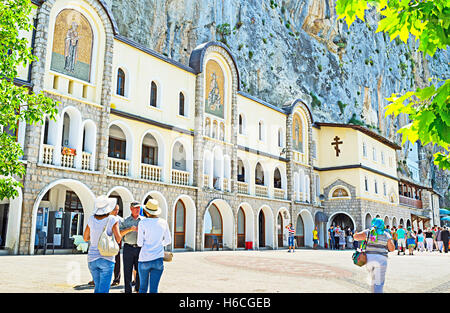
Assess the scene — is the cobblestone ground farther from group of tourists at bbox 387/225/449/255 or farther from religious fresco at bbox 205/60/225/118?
religious fresco at bbox 205/60/225/118

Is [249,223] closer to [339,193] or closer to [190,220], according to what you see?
[190,220]

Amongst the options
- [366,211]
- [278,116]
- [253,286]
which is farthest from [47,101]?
[366,211]

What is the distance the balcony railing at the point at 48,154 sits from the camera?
649 inches

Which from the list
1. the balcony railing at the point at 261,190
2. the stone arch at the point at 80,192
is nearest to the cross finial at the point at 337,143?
the balcony railing at the point at 261,190

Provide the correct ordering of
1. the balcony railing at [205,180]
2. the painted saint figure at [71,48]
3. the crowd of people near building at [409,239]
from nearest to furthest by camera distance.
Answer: the painted saint figure at [71,48] < the crowd of people near building at [409,239] < the balcony railing at [205,180]

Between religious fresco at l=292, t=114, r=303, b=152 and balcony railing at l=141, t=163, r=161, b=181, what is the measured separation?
547 inches

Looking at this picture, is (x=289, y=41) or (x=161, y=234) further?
(x=289, y=41)

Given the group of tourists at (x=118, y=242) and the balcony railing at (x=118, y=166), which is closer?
the group of tourists at (x=118, y=242)

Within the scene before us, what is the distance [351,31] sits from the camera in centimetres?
5509

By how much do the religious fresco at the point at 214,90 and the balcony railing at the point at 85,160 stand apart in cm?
854

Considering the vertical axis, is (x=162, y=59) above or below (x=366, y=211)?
above

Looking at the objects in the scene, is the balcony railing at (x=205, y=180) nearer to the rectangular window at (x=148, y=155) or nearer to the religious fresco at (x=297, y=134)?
the rectangular window at (x=148, y=155)

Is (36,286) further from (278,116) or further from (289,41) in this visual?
(289,41)

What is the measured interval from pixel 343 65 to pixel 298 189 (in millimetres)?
26567
